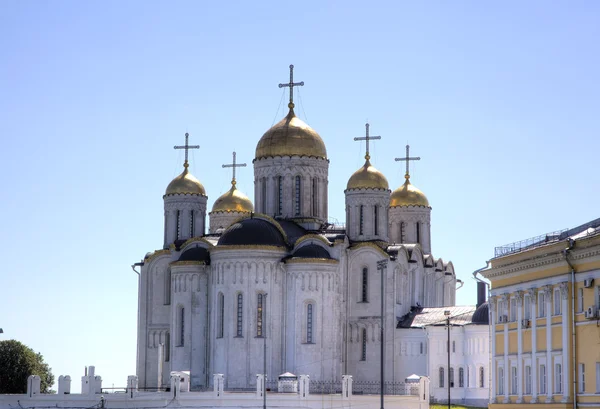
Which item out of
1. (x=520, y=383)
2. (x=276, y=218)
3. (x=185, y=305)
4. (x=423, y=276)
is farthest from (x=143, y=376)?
(x=520, y=383)

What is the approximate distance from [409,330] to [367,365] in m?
3.16

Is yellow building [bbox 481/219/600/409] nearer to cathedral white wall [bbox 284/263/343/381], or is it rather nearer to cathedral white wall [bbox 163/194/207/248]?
cathedral white wall [bbox 284/263/343/381]

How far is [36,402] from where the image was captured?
62.8m

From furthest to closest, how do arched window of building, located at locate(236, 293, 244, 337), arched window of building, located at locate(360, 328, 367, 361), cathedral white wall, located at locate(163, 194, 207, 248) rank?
cathedral white wall, located at locate(163, 194, 207, 248)
arched window of building, located at locate(360, 328, 367, 361)
arched window of building, located at locate(236, 293, 244, 337)

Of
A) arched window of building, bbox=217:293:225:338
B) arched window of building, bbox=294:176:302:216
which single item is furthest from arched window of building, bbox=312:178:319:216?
arched window of building, bbox=217:293:225:338

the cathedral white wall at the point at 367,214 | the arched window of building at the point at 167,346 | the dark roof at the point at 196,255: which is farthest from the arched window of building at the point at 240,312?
the cathedral white wall at the point at 367,214

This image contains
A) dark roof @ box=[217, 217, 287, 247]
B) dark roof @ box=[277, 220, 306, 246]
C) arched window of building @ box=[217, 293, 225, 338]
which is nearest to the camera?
dark roof @ box=[217, 217, 287, 247]

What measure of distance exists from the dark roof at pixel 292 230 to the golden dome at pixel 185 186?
27.4 feet

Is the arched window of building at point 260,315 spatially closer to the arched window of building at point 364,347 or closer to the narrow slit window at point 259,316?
the narrow slit window at point 259,316

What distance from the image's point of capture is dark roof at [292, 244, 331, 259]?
70.6 m

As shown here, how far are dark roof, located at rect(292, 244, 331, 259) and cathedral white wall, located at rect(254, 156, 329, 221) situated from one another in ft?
13.6

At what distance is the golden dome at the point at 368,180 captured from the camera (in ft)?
250

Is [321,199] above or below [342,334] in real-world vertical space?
above

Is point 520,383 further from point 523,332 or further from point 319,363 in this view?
point 319,363
